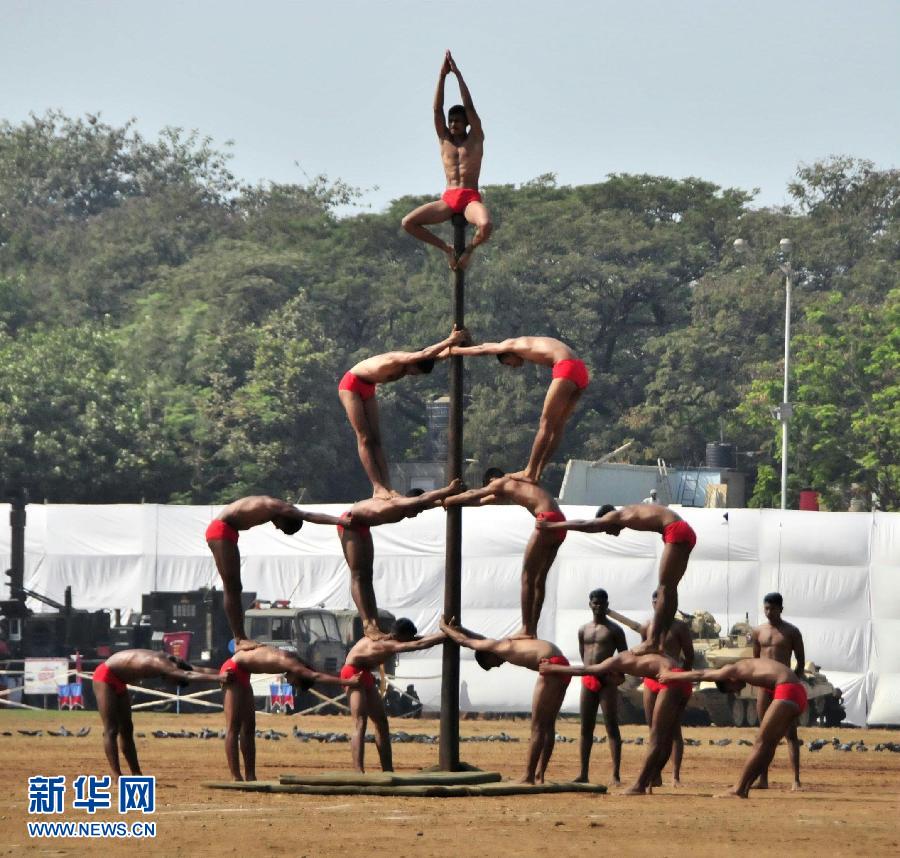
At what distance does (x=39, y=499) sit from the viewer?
191 ft

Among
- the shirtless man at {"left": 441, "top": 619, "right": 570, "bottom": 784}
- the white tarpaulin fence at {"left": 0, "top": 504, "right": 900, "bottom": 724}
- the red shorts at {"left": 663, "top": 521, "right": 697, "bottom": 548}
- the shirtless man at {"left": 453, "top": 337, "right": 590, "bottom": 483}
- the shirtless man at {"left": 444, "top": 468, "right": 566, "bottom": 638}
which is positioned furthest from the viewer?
the white tarpaulin fence at {"left": 0, "top": 504, "right": 900, "bottom": 724}

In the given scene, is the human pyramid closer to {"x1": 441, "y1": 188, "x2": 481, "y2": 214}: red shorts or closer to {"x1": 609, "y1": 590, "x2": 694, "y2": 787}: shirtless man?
{"x1": 441, "y1": 188, "x2": 481, "y2": 214}: red shorts

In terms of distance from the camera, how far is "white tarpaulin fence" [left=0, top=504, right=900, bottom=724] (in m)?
30.8

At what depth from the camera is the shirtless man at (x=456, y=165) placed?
1880 cm

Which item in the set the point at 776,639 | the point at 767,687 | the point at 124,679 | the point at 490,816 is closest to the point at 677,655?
the point at 776,639

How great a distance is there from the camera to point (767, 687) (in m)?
18.4

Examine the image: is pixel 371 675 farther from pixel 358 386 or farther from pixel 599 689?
pixel 358 386

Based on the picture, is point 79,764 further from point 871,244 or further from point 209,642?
point 871,244

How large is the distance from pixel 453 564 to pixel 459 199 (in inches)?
130

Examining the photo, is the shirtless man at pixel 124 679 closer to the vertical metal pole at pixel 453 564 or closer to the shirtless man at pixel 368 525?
the shirtless man at pixel 368 525

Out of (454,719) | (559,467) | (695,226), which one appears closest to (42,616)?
(454,719)

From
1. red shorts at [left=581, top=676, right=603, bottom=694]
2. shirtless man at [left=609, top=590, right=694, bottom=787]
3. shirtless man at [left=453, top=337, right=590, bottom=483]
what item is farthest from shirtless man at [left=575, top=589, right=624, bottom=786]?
Answer: shirtless man at [left=453, top=337, right=590, bottom=483]

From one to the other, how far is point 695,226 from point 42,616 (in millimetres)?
42407

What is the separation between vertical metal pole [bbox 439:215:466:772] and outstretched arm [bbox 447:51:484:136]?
843mm
